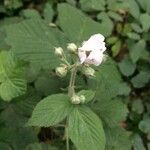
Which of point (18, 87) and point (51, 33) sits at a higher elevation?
point (51, 33)

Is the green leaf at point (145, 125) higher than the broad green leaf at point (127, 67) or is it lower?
lower

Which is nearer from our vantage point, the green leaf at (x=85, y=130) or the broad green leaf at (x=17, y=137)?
the green leaf at (x=85, y=130)

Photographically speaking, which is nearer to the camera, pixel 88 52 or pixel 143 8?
pixel 88 52

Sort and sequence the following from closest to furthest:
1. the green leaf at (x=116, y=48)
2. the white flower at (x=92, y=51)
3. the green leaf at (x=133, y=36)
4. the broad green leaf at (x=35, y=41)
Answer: the white flower at (x=92, y=51), the broad green leaf at (x=35, y=41), the green leaf at (x=133, y=36), the green leaf at (x=116, y=48)

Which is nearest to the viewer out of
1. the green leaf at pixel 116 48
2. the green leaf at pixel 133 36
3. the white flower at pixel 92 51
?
the white flower at pixel 92 51

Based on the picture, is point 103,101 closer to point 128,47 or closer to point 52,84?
point 52,84

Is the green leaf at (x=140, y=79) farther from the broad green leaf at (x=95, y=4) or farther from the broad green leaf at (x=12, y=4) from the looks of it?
the broad green leaf at (x=12, y=4)

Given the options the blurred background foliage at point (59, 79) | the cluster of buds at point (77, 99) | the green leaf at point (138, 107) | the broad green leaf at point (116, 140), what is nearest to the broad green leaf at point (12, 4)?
the blurred background foliage at point (59, 79)

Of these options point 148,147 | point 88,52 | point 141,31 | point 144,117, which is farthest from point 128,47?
point 88,52
